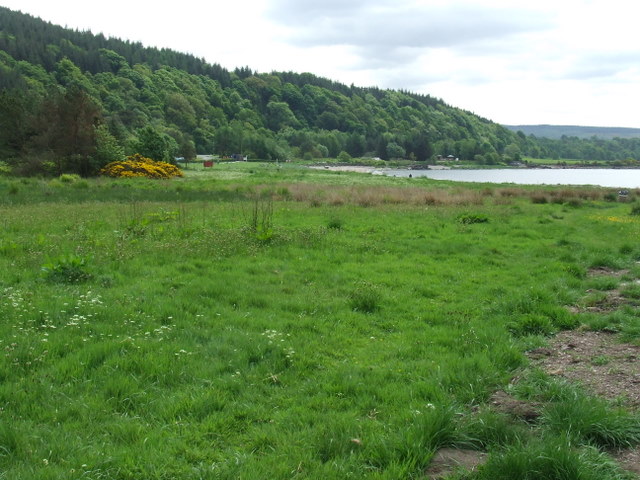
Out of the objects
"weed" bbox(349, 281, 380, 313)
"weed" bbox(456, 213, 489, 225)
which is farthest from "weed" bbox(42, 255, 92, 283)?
"weed" bbox(456, 213, 489, 225)

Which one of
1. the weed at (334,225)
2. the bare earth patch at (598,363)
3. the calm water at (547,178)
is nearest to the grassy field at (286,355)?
the bare earth patch at (598,363)

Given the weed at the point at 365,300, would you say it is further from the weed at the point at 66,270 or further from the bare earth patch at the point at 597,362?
the weed at the point at 66,270

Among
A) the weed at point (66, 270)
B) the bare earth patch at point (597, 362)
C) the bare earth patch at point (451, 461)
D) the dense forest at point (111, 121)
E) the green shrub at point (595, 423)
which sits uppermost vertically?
the dense forest at point (111, 121)

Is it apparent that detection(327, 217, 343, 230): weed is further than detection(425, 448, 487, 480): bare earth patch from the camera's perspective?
Yes

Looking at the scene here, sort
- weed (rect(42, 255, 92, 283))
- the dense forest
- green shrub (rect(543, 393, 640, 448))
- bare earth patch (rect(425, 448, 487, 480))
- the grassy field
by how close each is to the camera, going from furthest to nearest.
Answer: the dense forest → weed (rect(42, 255, 92, 283)) → green shrub (rect(543, 393, 640, 448)) → the grassy field → bare earth patch (rect(425, 448, 487, 480))

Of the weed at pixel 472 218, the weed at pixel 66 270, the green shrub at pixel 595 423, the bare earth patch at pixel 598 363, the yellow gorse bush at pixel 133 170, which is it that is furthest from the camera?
the yellow gorse bush at pixel 133 170

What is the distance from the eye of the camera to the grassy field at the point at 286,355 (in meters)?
4.27

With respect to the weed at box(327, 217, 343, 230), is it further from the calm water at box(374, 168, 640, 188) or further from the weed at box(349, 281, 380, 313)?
the calm water at box(374, 168, 640, 188)

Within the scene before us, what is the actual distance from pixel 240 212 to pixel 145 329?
15.0 m

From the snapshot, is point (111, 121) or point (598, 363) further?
point (111, 121)

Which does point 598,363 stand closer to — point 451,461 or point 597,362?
point 597,362

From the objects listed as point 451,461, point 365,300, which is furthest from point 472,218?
point 451,461

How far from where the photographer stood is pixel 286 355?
655 cm

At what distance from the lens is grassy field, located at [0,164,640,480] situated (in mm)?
4270
